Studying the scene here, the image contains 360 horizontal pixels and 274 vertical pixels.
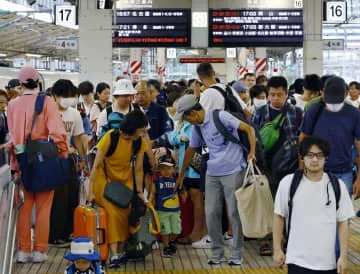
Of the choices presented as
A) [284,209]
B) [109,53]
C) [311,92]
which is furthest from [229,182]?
[109,53]

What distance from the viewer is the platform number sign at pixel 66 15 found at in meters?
14.1

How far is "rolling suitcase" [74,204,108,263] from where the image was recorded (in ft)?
20.2

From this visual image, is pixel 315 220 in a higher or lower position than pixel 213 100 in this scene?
lower

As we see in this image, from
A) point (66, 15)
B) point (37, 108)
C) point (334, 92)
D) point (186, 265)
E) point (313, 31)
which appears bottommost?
point (186, 265)

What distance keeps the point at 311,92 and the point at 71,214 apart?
9.06 ft

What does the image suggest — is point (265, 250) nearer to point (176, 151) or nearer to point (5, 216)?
point (176, 151)

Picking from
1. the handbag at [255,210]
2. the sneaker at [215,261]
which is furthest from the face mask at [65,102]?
the handbag at [255,210]

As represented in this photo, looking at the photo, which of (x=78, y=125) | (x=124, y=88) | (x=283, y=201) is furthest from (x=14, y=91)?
(x=283, y=201)

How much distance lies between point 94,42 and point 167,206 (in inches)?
255

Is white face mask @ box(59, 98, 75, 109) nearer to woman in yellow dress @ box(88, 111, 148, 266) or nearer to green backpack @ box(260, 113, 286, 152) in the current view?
woman in yellow dress @ box(88, 111, 148, 266)

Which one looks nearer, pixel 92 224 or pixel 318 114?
pixel 318 114

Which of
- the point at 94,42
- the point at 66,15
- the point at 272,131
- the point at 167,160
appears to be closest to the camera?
the point at 272,131

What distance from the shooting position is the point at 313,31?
15148 mm

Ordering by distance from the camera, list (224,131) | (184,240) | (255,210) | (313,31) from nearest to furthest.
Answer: (255,210), (224,131), (184,240), (313,31)
